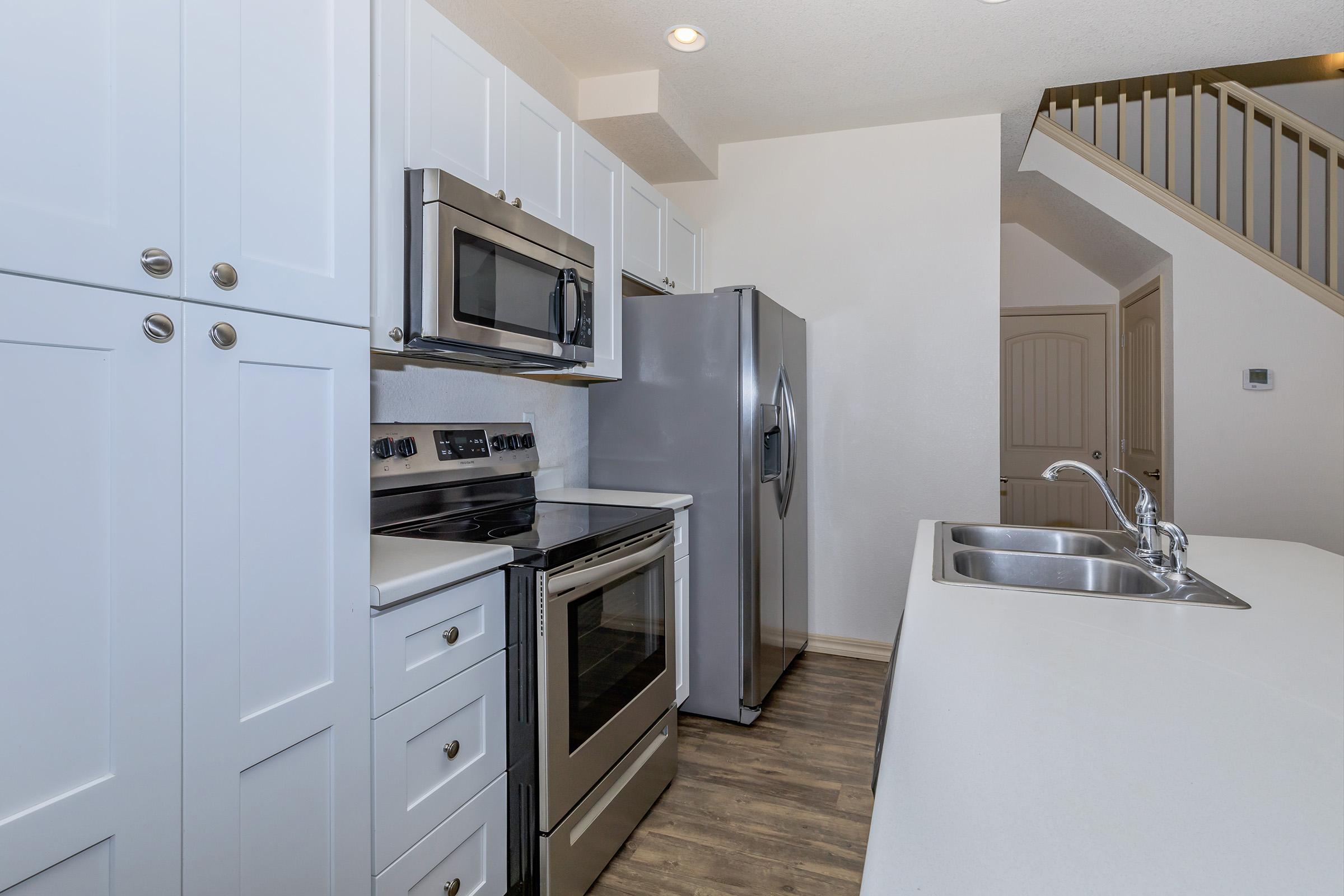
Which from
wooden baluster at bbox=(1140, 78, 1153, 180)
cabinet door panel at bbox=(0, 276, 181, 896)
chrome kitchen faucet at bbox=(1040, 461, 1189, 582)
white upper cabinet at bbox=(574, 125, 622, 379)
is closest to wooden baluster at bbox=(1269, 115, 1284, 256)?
wooden baluster at bbox=(1140, 78, 1153, 180)

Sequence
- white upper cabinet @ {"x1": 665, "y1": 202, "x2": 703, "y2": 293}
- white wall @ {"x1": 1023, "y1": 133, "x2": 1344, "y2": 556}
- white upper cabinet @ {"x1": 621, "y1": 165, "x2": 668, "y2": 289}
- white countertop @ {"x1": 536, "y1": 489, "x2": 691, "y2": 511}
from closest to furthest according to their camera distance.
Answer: white countertop @ {"x1": 536, "y1": 489, "x2": 691, "y2": 511} → white upper cabinet @ {"x1": 621, "y1": 165, "x2": 668, "y2": 289} → white upper cabinet @ {"x1": 665, "y1": 202, "x2": 703, "y2": 293} → white wall @ {"x1": 1023, "y1": 133, "x2": 1344, "y2": 556}

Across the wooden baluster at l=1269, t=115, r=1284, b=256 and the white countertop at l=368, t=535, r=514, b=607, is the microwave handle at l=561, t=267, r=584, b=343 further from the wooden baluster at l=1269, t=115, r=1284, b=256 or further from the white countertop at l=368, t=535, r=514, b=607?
the wooden baluster at l=1269, t=115, r=1284, b=256

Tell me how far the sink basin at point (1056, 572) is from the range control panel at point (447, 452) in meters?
1.41

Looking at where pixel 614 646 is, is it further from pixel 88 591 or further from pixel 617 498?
pixel 88 591

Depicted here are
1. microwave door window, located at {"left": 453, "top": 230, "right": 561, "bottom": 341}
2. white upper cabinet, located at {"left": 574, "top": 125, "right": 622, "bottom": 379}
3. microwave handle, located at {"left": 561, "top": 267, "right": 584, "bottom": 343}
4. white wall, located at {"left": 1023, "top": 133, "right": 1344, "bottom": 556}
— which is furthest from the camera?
white wall, located at {"left": 1023, "top": 133, "right": 1344, "bottom": 556}

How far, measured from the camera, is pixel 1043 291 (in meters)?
4.86

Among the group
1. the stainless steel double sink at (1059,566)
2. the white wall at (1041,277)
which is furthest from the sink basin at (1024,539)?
the white wall at (1041,277)

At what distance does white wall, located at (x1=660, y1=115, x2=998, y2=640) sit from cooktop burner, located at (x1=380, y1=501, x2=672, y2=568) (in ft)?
5.35

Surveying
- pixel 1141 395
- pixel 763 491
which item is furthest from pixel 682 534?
pixel 1141 395

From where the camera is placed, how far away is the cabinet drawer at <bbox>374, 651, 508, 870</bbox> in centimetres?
130

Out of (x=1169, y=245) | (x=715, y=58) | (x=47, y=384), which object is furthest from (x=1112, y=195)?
(x=47, y=384)

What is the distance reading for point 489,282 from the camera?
1.82 m

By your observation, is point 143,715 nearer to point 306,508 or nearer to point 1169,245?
point 306,508

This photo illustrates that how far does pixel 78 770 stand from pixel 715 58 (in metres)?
2.92
